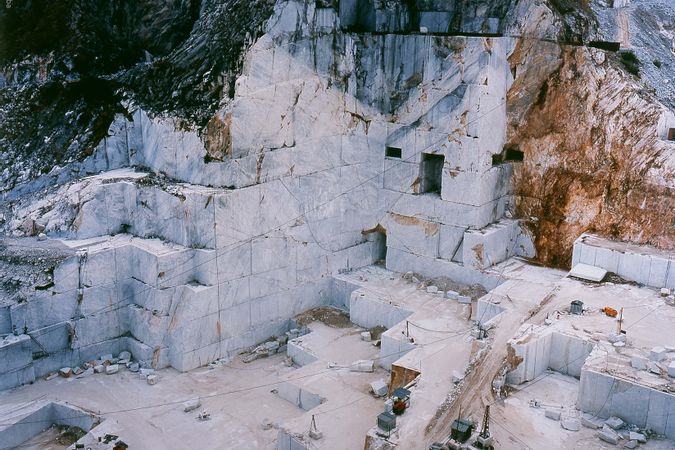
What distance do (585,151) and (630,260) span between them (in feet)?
9.84

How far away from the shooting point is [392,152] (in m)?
18.3

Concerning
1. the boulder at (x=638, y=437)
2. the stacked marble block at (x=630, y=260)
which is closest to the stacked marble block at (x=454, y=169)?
the stacked marble block at (x=630, y=260)

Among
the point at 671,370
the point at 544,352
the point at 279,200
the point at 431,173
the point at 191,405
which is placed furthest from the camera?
the point at 431,173

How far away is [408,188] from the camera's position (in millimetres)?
17938

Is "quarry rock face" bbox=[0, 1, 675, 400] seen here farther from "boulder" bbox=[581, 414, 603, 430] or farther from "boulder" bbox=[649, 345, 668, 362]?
"boulder" bbox=[581, 414, 603, 430]

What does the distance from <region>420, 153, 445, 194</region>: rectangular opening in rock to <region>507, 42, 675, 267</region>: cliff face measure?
1896mm

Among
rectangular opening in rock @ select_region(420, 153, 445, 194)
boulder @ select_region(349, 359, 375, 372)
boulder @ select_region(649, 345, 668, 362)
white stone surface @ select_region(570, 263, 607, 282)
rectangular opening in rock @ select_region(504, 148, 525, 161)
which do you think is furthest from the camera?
rectangular opening in rock @ select_region(504, 148, 525, 161)

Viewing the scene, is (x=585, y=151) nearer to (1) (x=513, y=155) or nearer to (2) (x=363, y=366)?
(1) (x=513, y=155)

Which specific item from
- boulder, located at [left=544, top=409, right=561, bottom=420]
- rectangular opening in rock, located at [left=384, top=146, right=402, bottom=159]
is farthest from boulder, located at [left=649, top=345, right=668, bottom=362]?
rectangular opening in rock, located at [left=384, top=146, right=402, bottom=159]

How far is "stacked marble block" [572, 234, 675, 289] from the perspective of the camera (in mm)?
15242

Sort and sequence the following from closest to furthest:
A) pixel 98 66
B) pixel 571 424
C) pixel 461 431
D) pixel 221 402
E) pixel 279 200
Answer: pixel 461 431 < pixel 571 424 < pixel 221 402 < pixel 279 200 < pixel 98 66

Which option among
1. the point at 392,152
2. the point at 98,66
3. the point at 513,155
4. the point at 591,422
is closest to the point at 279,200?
the point at 392,152

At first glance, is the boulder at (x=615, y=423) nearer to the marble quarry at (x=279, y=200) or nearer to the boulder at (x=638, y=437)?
the boulder at (x=638, y=437)

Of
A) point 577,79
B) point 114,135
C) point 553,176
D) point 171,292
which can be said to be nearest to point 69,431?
point 171,292
